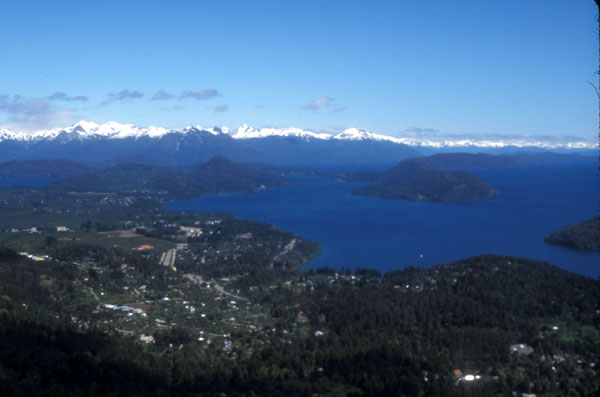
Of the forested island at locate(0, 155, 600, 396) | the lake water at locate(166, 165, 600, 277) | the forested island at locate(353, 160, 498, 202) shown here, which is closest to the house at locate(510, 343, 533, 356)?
the forested island at locate(0, 155, 600, 396)

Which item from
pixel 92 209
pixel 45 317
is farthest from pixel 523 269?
pixel 92 209

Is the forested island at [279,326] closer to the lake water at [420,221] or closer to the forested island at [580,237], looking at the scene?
the lake water at [420,221]

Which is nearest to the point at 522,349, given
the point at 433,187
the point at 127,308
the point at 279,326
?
the point at 279,326

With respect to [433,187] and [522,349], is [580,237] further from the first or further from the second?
[433,187]

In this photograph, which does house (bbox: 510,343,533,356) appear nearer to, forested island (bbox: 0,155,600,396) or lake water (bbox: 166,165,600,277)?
forested island (bbox: 0,155,600,396)

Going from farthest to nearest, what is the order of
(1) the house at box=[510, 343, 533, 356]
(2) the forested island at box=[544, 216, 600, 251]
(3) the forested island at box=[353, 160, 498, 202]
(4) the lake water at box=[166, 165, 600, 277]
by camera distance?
(3) the forested island at box=[353, 160, 498, 202] < (2) the forested island at box=[544, 216, 600, 251] < (4) the lake water at box=[166, 165, 600, 277] < (1) the house at box=[510, 343, 533, 356]

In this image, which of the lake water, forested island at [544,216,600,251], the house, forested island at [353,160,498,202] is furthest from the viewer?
forested island at [353,160,498,202]
